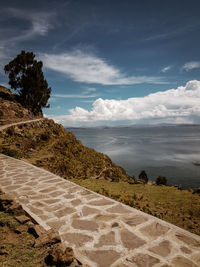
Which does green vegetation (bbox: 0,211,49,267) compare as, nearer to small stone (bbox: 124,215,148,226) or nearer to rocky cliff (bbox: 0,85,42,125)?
small stone (bbox: 124,215,148,226)

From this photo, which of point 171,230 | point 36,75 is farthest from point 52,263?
point 36,75

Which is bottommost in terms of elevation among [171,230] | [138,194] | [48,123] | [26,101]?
[138,194]

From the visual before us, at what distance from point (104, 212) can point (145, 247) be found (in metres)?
1.36

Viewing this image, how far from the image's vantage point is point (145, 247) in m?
2.83

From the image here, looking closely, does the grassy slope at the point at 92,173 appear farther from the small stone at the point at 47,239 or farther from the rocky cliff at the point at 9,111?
the rocky cliff at the point at 9,111

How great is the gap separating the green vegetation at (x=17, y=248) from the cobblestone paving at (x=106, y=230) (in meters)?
0.41

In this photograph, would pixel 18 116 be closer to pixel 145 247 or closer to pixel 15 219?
pixel 15 219

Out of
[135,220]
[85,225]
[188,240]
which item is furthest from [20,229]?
[188,240]

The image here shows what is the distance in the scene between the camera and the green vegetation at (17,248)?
2.45 meters

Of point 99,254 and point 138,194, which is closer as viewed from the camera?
point 99,254

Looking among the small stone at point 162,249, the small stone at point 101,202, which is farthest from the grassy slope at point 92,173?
the small stone at point 162,249

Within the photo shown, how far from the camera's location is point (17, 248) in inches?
108

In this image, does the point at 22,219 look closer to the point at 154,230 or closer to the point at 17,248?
the point at 17,248

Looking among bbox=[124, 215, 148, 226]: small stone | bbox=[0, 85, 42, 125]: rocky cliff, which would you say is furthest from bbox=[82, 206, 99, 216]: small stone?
bbox=[0, 85, 42, 125]: rocky cliff
